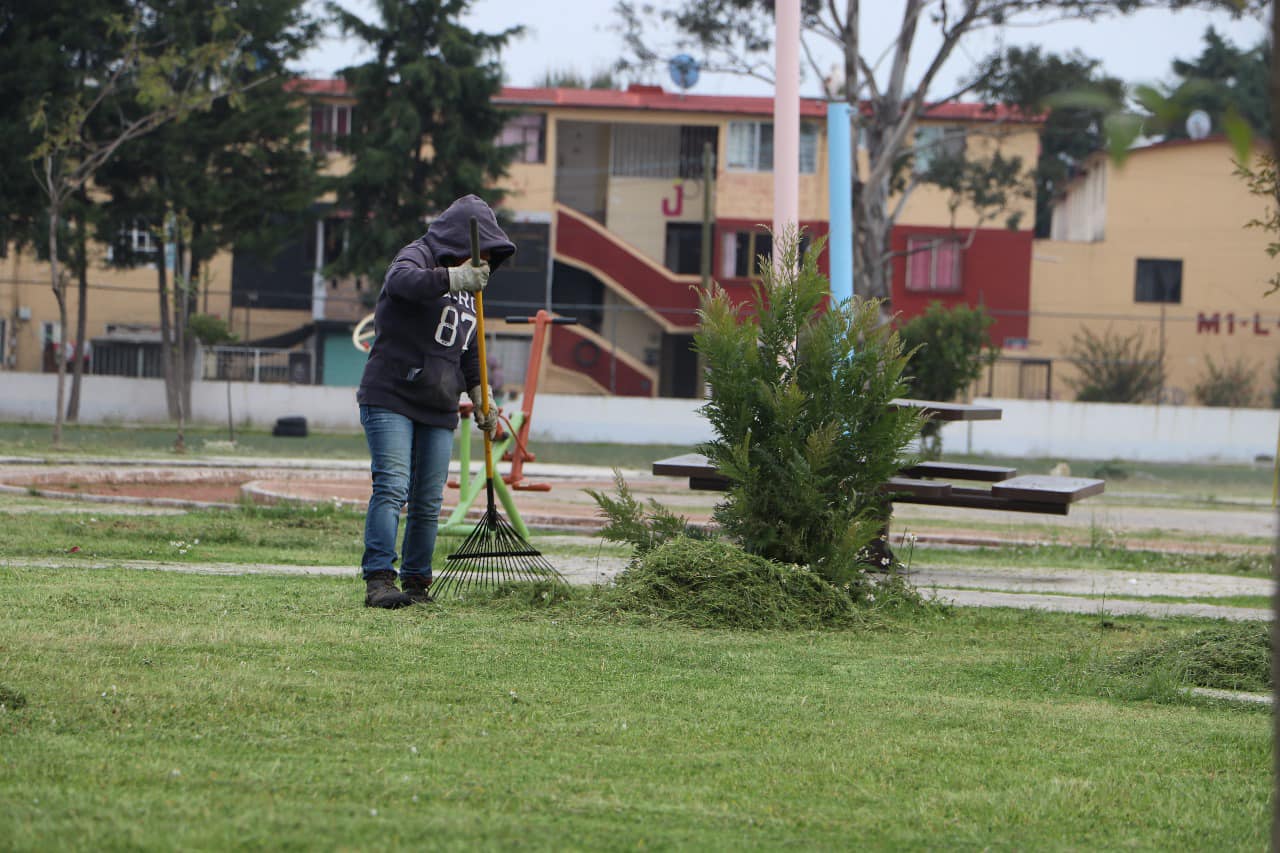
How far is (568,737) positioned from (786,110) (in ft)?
24.1

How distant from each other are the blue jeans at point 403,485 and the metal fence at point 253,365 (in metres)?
27.7

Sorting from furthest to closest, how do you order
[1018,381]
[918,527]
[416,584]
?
[1018,381] < [918,527] < [416,584]

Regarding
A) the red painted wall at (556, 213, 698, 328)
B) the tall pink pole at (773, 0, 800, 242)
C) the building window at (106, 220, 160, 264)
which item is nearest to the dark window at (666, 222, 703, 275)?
the red painted wall at (556, 213, 698, 328)

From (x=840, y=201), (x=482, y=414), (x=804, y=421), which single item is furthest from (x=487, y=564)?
(x=840, y=201)

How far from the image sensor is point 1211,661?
→ 5871mm

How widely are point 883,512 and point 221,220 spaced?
88.9 ft

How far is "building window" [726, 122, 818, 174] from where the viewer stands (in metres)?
42.9

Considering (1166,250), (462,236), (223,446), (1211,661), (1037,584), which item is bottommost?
(223,446)

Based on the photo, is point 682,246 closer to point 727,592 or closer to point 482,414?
point 482,414

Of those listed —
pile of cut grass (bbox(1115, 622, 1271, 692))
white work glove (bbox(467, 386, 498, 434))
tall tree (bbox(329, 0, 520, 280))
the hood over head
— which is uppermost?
tall tree (bbox(329, 0, 520, 280))

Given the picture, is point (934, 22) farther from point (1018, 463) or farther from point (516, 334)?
point (516, 334)

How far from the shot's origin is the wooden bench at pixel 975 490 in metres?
8.87

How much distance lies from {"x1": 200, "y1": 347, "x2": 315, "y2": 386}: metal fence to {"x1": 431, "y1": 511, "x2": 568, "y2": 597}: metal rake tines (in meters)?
27.2

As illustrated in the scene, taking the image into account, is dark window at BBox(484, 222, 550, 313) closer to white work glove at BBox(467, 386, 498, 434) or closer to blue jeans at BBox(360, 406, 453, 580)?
white work glove at BBox(467, 386, 498, 434)
